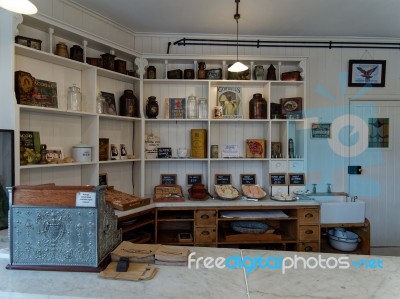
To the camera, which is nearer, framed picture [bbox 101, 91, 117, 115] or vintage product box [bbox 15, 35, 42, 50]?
vintage product box [bbox 15, 35, 42, 50]

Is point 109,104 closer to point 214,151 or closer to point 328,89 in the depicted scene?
point 214,151

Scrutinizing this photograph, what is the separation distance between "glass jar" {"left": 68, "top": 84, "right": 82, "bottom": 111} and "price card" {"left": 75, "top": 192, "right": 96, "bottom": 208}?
158cm

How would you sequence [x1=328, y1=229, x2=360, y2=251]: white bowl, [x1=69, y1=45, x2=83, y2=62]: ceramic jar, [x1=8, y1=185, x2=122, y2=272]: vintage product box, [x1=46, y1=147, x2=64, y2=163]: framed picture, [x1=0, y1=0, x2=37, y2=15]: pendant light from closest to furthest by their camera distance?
[x1=8, y1=185, x2=122, y2=272]: vintage product box
[x1=0, y1=0, x2=37, y2=15]: pendant light
[x1=46, y1=147, x2=64, y2=163]: framed picture
[x1=69, y1=45, x2=83, y2=62]: ceramic jar
[x1=328, y1=229, x2=360, y2=251]: white bowl

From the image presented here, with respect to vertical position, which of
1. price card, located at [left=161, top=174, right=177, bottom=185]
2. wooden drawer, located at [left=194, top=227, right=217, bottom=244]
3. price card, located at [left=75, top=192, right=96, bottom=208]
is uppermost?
price card, located at [left=75, top=192, right=96, bottom=208]

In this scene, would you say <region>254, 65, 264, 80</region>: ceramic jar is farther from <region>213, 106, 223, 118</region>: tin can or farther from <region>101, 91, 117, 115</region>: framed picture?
<region>101, 91, 117, 115</region>: framed picture

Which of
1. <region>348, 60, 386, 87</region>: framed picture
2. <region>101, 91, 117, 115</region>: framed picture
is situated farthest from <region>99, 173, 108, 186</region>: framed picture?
<region>348, 60, 386, 87</region>: framed picture

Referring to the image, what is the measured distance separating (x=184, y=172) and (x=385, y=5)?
2.53 meters

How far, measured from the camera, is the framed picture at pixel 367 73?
3420 mm

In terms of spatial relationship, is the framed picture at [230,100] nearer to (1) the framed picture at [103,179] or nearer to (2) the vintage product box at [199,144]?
(2) the vintage product box at [199,144]

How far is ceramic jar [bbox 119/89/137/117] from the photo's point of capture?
9.80 feet

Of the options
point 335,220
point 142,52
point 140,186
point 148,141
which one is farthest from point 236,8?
point 335,220

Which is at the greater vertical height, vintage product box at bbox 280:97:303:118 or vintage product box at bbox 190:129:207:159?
vintage product box at bbox 280:97:303:118

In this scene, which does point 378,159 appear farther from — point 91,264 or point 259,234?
point 91,264

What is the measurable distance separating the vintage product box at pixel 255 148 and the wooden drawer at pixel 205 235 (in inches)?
36.8
